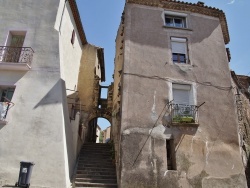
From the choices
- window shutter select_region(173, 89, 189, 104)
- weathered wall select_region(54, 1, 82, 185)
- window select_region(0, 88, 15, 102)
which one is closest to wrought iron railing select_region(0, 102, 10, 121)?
window select_region(0, 88, 15, 102)

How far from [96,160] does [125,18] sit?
27.0ft

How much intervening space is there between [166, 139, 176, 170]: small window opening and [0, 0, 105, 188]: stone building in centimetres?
460

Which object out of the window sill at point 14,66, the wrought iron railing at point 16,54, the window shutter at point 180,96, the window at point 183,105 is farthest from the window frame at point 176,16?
the window sill at point 14,66

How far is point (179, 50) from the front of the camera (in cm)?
1293

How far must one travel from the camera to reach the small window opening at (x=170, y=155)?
1044 centimetres

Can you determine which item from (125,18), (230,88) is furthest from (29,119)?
(230,88)

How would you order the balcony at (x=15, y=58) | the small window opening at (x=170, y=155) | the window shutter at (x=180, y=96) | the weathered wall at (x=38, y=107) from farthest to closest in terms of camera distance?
1. the window shutter at (x=180, y=96)
2. the balcony at (x=15, y=58)
3. the small window opening at (x=170, y=155)
4. the weathered wall at (x=38, y=107)

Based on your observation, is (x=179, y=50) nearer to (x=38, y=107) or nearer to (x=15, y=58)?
(x=38, y=107)

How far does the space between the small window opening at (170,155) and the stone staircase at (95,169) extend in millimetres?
2707

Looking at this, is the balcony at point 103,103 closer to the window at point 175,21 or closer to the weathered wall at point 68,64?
the weathered wall at point 68,64

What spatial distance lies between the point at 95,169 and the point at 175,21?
9784 mm

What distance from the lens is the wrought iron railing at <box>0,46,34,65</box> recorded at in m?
10.9

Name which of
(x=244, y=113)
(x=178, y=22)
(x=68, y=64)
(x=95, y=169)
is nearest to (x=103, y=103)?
(x=68, y=64)

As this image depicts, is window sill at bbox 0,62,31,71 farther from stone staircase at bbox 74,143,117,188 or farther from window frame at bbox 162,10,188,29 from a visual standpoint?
window frame at bbox 162,10,188,29
